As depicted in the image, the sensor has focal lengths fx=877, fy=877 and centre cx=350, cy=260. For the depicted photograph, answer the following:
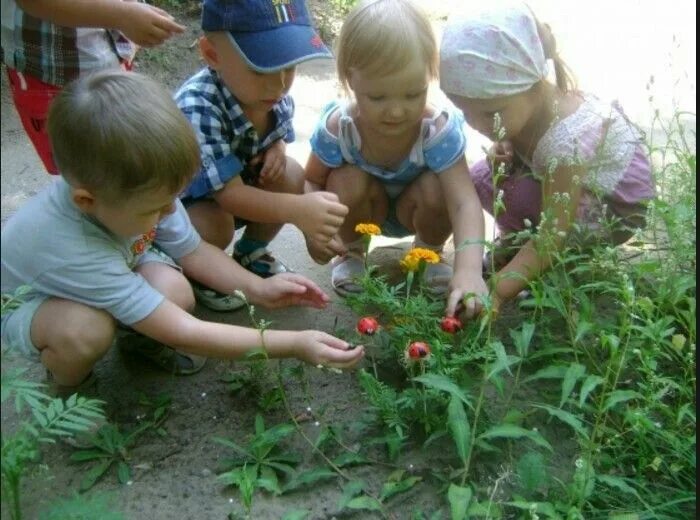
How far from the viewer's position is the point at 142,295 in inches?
86.2

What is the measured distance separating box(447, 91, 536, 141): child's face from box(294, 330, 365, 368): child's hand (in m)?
0.88

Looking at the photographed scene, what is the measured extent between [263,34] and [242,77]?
16 centimetres

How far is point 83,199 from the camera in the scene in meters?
1.99

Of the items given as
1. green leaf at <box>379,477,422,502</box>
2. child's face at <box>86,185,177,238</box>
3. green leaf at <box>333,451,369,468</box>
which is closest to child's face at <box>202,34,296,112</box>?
child's face at <box>86,185,177,238</box>

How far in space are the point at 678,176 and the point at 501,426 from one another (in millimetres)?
1084

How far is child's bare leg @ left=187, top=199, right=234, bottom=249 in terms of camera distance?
2840 millimetres

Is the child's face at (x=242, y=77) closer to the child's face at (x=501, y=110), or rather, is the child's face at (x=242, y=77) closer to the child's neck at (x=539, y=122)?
the child's face at (x=501, y=110)

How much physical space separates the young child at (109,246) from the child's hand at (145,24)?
0.21 meters

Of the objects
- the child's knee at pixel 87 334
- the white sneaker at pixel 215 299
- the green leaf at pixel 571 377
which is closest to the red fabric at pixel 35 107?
the child's knee at pixel 87 334

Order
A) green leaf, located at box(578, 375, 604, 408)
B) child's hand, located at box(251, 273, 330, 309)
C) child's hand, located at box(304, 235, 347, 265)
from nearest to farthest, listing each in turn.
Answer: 1. green leaf, located at box(578, 375, 604, 408)
2. child's hand, located at box(251, 273, 330, 309)
3. child's hand, located at box(304, 235, 347, 265)

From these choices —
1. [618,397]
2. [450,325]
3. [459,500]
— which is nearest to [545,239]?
[450,325]

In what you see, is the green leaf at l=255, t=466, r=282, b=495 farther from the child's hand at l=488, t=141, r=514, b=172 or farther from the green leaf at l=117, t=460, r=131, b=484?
the child's hand at l=488, t=141, r=514, b=172

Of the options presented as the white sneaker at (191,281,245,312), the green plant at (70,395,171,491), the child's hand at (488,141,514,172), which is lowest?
→ the white sneaker at (191,281,245,312)

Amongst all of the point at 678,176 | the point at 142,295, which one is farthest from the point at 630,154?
the point at 142,295
